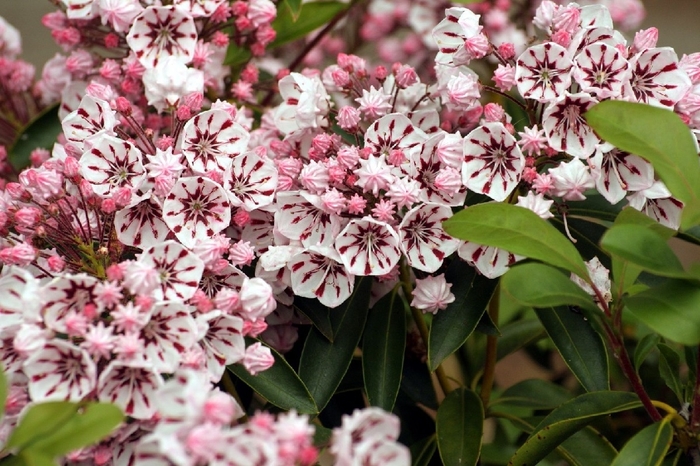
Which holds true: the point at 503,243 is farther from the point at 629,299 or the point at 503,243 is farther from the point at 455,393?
the point at 455,393

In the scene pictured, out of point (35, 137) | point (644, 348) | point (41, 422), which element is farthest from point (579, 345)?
point (35, 137)

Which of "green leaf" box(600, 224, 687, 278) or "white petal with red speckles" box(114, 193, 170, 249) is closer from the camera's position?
"green leaf" box(600, 224, 687, 278)

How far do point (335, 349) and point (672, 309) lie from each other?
54 centimetres

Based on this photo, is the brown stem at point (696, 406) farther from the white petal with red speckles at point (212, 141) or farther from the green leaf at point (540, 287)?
the white petal with red speckles at point (212, 141)

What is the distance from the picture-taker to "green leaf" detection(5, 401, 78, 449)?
92 cm

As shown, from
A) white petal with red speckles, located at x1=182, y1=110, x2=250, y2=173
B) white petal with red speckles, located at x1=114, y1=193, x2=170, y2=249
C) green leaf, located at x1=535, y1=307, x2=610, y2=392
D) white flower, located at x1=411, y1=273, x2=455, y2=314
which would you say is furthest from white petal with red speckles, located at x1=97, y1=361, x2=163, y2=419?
green leaf, located at x1=535, y1=307, x2=610, y2=392

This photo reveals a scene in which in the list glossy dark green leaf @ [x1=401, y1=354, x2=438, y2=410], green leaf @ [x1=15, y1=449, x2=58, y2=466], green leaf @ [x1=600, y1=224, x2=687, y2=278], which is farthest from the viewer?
glossy dark green leaf @ [x1=401, y1=354, x2=438, y2=410]

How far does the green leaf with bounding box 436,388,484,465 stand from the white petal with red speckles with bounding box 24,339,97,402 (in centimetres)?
57

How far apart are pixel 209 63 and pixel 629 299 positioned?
0.87m

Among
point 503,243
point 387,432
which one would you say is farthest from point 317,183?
point 387,432

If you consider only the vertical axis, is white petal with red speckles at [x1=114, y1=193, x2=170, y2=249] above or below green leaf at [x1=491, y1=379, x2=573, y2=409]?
above

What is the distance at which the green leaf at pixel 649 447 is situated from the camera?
1127mm

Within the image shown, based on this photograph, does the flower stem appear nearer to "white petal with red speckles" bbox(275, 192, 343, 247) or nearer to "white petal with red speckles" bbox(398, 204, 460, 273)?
"white petal with red speckles" bbox(398, 204, 460, 273)

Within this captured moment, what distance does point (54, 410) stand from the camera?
3.08 ft
